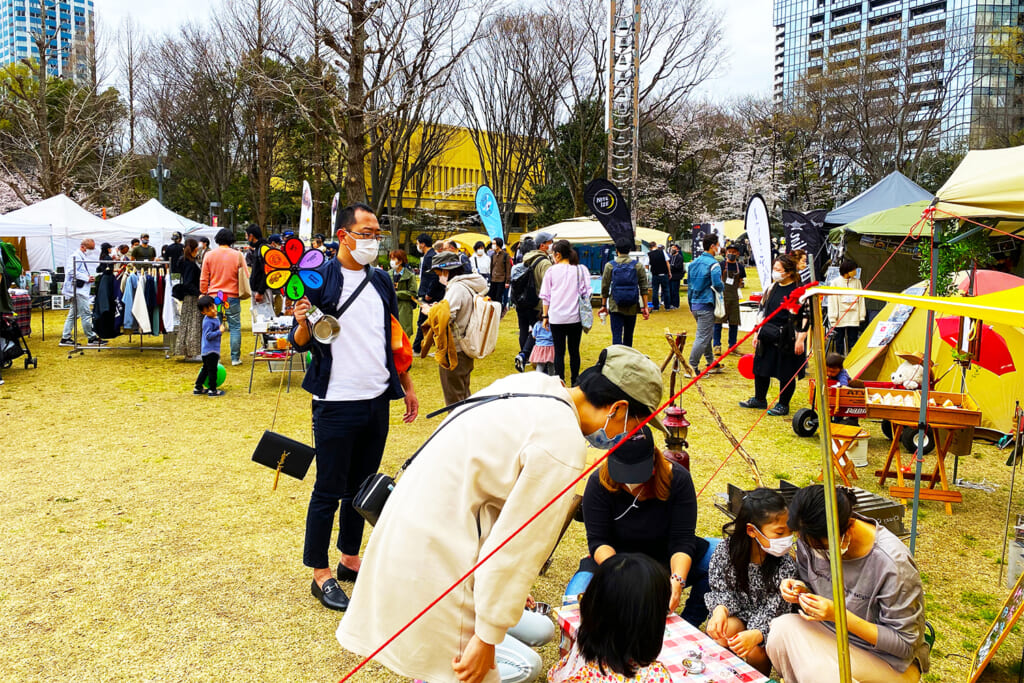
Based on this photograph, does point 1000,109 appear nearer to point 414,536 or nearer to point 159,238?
point 159,238

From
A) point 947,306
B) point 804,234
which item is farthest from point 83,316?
point 804,234

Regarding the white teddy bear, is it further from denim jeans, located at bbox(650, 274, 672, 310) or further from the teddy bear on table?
denim jeans, located at bbox(650, 274, 672, 310)

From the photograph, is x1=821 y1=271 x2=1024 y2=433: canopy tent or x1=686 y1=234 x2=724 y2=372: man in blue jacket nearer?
x1=821 y1=271 x2=1024 y2=433: canopy tent

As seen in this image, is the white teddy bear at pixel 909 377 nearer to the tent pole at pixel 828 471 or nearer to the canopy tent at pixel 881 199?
the tent pole at pixel 828 471

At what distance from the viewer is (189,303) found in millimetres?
9438

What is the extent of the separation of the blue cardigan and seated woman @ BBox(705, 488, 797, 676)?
151 cm

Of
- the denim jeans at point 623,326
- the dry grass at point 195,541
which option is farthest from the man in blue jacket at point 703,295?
the dry grass at point 195,541

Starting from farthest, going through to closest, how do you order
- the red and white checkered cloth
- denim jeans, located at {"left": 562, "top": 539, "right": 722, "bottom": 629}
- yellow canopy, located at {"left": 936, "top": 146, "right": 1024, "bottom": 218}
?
yellow canopy, located at {"left": 936, "top": 146, "right": 1024, "bottom": 218}, denim jeans, located at {"left": 562, "top": 539, "right": 722, "bottom": 629}, the red and white checkered cloth

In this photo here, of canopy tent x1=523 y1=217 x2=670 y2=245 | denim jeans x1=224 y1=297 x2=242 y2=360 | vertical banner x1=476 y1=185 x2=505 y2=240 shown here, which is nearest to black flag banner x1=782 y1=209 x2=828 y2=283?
canopy tent x1=523 y1=217 x2=670 y2=245

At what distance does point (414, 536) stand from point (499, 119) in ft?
88.0

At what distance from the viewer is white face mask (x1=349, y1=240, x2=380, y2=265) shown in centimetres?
335

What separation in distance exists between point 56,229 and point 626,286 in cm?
1284

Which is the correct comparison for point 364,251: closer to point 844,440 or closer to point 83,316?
point 844,440

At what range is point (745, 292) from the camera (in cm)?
2164
